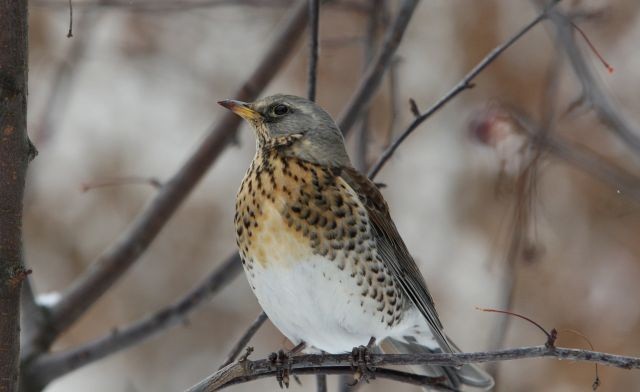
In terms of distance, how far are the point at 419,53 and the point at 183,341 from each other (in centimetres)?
270

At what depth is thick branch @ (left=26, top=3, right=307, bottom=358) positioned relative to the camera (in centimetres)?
335

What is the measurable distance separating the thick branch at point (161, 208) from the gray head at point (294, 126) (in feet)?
2.15

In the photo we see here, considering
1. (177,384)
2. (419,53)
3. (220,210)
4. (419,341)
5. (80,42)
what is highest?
(419,53)

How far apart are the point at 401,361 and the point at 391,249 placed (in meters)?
→ 0.80

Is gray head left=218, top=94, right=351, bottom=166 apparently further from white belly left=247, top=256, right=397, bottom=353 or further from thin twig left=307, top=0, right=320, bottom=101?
white belly left=247, top=256, right=397, bottom=353

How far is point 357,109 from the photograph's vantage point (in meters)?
3.14

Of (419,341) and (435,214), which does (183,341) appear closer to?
(435,214)

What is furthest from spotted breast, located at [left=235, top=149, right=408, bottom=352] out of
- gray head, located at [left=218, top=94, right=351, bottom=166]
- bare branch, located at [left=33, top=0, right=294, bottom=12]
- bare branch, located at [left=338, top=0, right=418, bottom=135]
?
bare branch, located at [left=33, top=0, right=294, bottom=12]

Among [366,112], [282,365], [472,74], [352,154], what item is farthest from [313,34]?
[352,154]

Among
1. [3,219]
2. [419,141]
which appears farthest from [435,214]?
[3,219]

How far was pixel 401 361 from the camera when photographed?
6.61ft

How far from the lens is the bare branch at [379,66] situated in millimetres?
2965

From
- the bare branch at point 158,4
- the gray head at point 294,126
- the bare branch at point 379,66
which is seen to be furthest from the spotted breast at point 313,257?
the bare branch at point 158,4

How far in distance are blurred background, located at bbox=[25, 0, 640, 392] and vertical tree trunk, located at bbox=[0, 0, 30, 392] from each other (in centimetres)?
338
